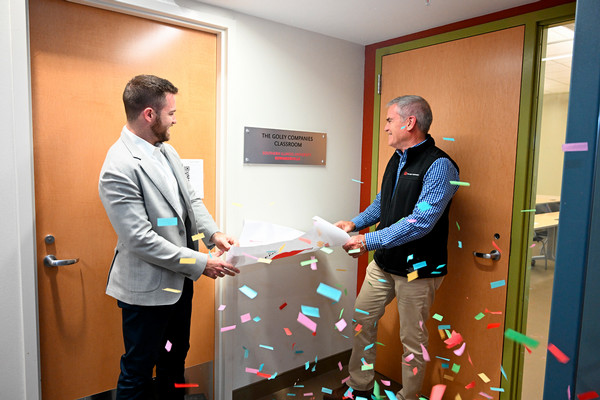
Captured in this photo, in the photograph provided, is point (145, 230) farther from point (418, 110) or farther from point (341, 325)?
point (341, 325)

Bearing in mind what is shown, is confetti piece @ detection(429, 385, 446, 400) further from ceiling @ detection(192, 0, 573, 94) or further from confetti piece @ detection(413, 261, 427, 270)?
ceiling @ detection(192, 0, 573, 94)

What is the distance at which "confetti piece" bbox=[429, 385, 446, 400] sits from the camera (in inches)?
110

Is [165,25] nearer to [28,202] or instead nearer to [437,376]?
[28,202]

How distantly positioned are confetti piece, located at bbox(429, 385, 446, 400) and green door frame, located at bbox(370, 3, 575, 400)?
388 millimetres

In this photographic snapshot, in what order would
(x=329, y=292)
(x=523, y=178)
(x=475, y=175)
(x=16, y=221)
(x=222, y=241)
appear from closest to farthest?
(x=16, y=221)
(x=222, y=241)
(x=523, y=178)
(x=475, y=175)
(x=329, y=292)

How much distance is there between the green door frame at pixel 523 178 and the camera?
91.0 inches

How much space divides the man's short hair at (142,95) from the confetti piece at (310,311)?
1879 millimetres

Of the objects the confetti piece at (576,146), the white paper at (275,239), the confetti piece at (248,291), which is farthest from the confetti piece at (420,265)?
the confetti piece at (576,146)

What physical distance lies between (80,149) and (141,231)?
719mm

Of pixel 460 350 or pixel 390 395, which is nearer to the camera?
pixel 460 350

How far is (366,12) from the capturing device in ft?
8.25

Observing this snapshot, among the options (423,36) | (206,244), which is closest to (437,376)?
(206,244)

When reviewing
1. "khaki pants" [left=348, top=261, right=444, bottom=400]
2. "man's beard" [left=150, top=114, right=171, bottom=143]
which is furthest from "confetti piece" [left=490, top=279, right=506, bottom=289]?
"man's beard" [left=150, top=114, right=171, bottom=143]

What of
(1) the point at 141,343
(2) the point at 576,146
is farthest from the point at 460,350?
(2) the point at 576,146
